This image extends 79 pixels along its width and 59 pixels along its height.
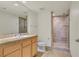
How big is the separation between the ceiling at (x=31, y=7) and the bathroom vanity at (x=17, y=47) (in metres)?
0.68

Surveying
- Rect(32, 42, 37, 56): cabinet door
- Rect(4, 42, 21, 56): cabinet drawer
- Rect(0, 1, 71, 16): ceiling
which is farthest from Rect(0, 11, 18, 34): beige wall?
Rect(32, 42, 37, 56): cabinet door

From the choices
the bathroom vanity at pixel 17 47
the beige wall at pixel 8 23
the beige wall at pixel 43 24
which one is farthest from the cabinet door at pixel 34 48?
the beige wall at pixel 8 23

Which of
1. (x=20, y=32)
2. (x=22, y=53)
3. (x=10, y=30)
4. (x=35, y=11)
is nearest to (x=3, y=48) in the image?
(x=22, y=53)

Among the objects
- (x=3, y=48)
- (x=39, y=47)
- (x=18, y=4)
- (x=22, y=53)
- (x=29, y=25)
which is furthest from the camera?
(x=39, y=47)

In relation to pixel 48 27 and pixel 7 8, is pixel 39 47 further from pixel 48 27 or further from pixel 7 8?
pixel 7 8

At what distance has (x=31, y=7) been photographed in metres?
3.57

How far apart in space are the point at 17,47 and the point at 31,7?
1397 mm

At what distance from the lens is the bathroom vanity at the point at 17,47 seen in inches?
84.9

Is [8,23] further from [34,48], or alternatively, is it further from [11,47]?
[34,48]

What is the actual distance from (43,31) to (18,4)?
3.70 feet

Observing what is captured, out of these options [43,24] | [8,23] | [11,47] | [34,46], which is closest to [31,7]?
[43,24]

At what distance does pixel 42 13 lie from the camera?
346cm

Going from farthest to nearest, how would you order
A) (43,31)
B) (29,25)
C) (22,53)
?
(43,31), (29,25), (22,53)

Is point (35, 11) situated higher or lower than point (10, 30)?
higher
